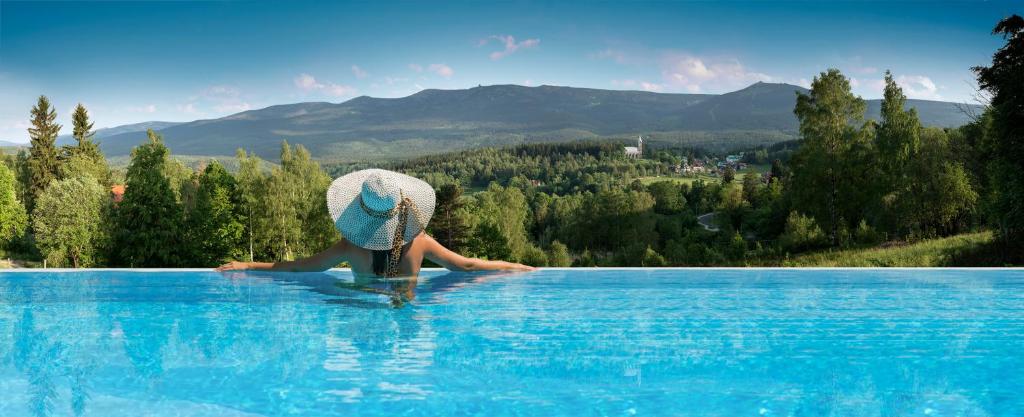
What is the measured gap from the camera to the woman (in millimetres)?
10055

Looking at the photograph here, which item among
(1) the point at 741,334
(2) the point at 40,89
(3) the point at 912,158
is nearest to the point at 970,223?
(3) the point at 912,158

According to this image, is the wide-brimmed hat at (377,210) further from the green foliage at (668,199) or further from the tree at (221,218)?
the green foliage at (668,199)

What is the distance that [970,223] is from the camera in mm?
29641

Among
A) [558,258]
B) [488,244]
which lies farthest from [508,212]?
[488,244]

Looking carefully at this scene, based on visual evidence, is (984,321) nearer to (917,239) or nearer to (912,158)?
(917,239)

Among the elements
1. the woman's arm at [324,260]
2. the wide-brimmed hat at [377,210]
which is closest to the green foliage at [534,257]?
the woman's arm at [324,260]

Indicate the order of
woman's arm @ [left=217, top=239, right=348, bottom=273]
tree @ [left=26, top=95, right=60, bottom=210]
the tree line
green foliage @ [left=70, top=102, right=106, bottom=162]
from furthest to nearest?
green foliage @ [left=70, top=102, right=106, bottom=162] < tree @ [left=26, top=95, right=60, bottom=210] < the tree line < woman's arm @ [left=217, top=239, right=348, bottom=273]

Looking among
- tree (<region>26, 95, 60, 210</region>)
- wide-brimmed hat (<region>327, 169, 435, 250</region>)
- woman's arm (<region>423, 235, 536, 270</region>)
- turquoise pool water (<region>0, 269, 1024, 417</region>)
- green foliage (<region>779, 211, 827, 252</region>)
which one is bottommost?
green foliage (<region>779, 211, 827, 252</region>)

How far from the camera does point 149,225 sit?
87.0 ft

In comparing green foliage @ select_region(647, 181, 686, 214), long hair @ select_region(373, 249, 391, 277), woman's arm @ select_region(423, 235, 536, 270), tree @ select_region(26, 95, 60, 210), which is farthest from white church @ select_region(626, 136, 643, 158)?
long hair @ select_region(373, 249, 391, 277)

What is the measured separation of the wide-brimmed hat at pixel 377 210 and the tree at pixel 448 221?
28838 millimetres

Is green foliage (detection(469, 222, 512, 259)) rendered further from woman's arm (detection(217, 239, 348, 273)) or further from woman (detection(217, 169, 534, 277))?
woman (detection(217, 169, 534, 277))

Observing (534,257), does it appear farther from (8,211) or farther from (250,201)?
(8,211)

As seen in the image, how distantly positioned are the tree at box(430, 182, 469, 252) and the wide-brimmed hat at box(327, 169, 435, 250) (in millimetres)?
28838
